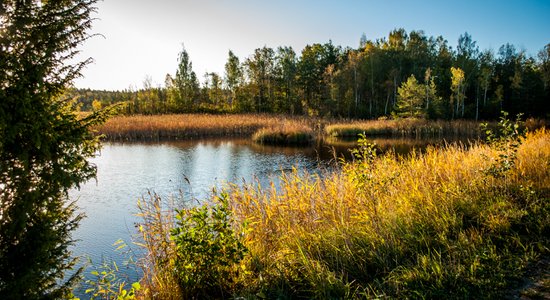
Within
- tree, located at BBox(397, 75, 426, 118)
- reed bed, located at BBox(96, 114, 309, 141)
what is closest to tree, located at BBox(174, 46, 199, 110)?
reed bed, located at BBox(96, 114, 309, 141)

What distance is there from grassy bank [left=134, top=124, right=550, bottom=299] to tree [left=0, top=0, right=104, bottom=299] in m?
1.18

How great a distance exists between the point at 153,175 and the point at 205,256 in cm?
1143

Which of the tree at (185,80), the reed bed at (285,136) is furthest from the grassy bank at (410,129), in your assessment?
the tree at (185,80)

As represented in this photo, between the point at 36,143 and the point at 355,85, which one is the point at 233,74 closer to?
the point at 355,85

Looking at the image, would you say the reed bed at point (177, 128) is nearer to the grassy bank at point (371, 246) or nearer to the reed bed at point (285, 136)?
the reed bed at point (285, 136)

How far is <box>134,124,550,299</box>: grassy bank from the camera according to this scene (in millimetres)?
3467

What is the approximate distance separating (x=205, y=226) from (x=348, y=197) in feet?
10.1

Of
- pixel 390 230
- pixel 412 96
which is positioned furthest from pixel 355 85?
pixel 390 230

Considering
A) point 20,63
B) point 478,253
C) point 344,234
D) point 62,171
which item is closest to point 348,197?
point 344,234

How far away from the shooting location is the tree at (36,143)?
3.04m

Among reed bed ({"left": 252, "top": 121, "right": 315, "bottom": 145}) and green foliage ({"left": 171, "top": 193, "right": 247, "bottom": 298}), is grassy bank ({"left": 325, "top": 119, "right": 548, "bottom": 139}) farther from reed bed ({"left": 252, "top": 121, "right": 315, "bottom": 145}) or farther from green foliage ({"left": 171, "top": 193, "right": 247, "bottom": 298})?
green foliage ({"left": 171, "top": 193, "right": 247, "bottom": 298})

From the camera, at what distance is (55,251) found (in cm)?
337

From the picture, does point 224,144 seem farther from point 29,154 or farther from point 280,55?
point 280,55

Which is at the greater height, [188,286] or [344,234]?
[344,234]
